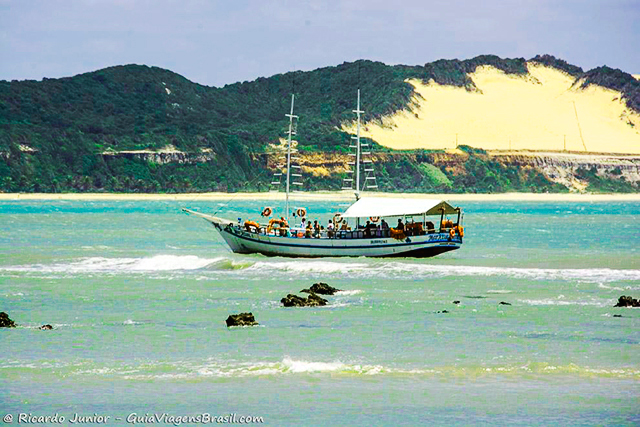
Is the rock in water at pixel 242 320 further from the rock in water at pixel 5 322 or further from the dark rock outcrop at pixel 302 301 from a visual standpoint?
the rock in water at pixel 5 322

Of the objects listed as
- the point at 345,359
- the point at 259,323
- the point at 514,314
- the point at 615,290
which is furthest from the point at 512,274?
the point at 345,359

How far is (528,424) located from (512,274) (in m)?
29.7

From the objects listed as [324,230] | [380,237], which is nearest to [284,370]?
[380,237]

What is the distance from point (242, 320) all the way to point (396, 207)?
29883mm

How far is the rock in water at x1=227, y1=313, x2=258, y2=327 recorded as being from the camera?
3112 cm

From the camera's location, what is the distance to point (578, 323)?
106 feet

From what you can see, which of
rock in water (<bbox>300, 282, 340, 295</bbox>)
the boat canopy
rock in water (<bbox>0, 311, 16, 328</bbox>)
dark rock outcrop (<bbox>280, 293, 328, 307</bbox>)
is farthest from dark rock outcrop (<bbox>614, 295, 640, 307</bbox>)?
the boat canopy

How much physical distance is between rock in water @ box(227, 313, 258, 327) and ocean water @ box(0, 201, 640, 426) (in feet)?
1.91

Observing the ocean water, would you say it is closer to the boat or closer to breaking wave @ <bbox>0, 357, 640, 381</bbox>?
breaking wave @ <bbox>0, 357, 640, 381</bbox>

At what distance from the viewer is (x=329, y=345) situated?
28094 mm

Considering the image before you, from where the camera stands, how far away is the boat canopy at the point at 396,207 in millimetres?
58812

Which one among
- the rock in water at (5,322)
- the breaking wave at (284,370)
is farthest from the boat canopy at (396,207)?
the breaking wave at (284,370)

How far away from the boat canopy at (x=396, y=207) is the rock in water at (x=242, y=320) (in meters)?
27.6

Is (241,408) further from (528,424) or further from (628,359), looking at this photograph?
(628,359)
